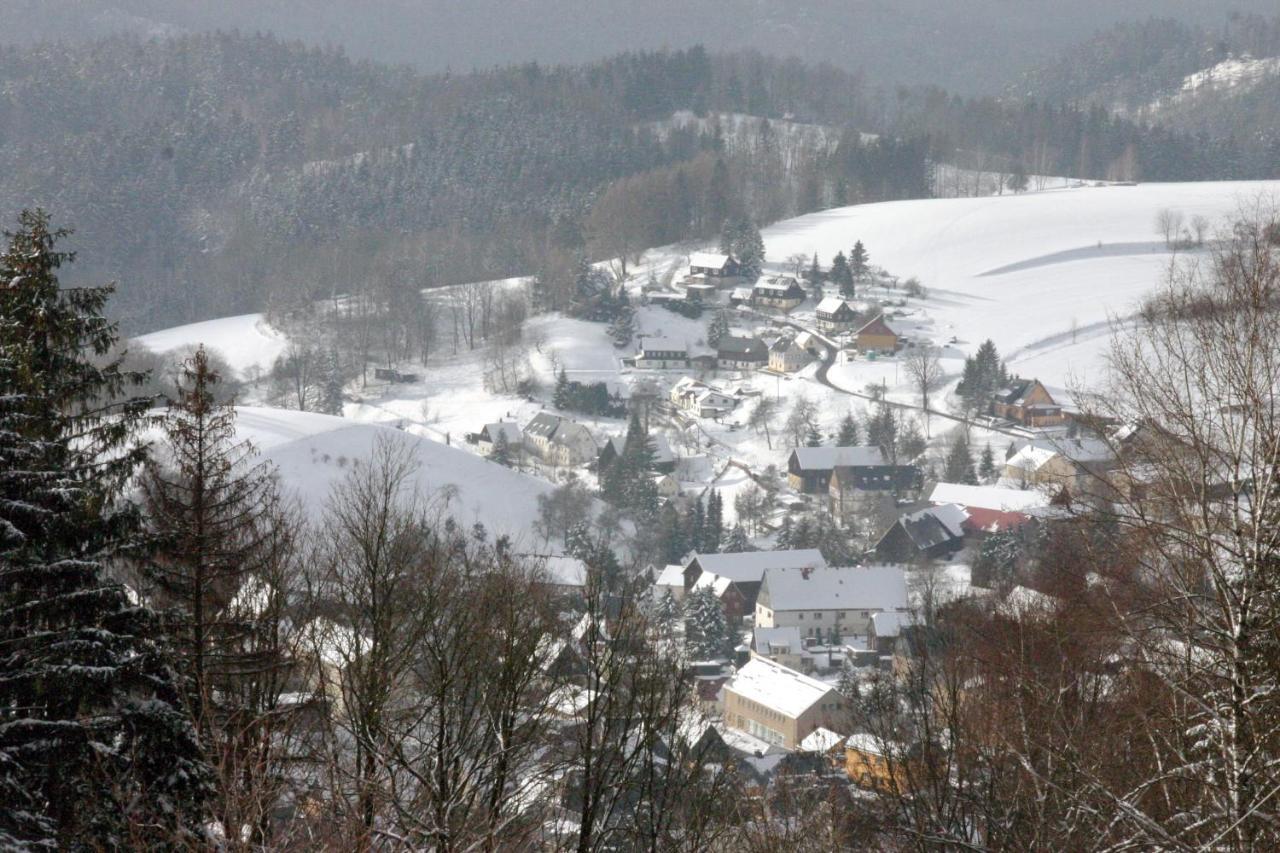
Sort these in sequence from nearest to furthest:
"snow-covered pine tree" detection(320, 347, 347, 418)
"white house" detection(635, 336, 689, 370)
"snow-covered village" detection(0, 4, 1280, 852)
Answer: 1. "snow-covered village" detection(0, 4, 1280, 852)
2. "snow-covered pine tree" detection(320, 347, 347, 418)
3. "white house" detection(635, 336, 689, 370)

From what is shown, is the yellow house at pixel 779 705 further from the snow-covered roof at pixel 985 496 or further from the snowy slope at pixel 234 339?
the snowy slope at pixel 234 339

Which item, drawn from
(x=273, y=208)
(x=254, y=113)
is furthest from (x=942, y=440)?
(x=254, y=113)

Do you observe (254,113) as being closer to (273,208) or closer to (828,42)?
(273,208)

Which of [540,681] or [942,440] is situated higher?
[540,681]

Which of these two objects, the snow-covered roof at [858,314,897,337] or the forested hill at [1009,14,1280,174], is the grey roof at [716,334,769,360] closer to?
the snow-covered roof at [858,314,897,337]

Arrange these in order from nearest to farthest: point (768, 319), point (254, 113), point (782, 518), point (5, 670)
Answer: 1. point (5, 670)
2. point (782, 518)
3. point (768, 319)
4. point (254, 113)

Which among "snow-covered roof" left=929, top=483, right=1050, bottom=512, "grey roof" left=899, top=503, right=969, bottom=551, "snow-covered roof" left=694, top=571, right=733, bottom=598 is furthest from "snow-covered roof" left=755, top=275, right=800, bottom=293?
"snow-covered roof" left=694, top=571, right=733, bottom=598
